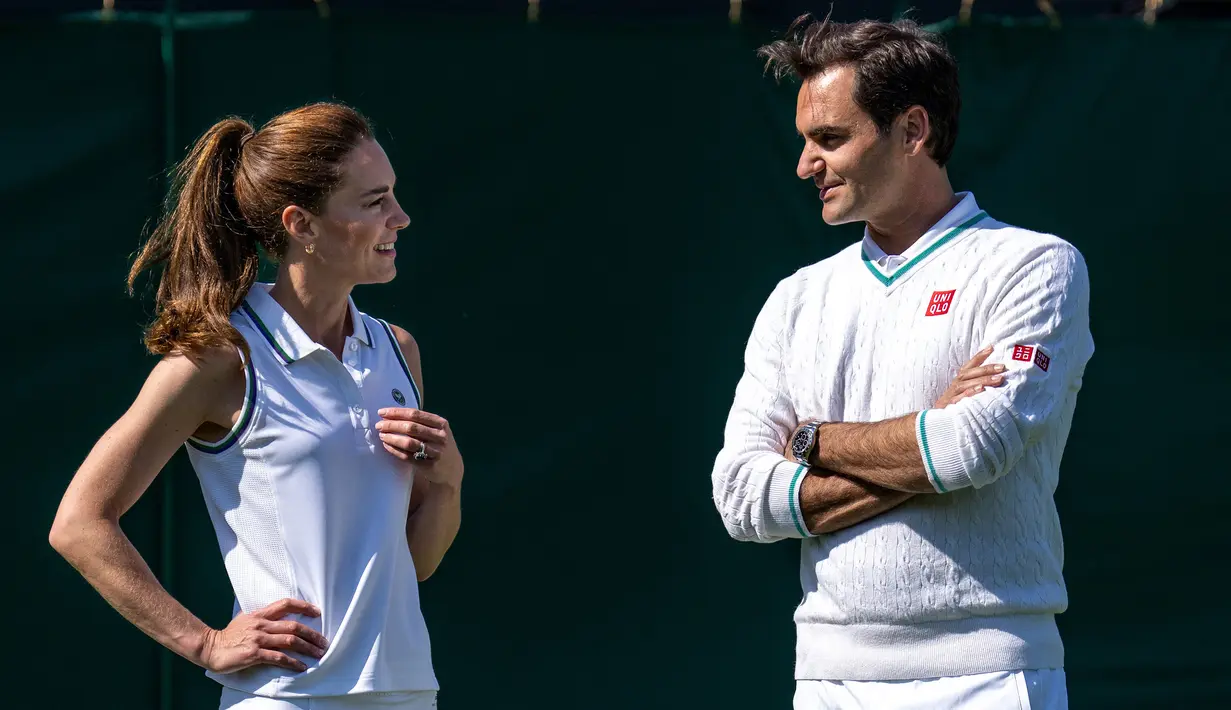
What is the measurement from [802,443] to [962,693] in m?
0.49

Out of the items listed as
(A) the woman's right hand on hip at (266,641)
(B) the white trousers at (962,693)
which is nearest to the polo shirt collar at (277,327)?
(A) the woman's right hand on hip at (266,641)

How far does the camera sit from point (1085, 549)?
383 centimetres

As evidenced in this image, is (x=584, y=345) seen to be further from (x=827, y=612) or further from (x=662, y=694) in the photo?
(x=827, y=612)

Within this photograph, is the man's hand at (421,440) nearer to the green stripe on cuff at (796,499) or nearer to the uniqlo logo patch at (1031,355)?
the green stripe on cuff at (796,499)

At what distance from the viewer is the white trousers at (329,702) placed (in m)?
2.20

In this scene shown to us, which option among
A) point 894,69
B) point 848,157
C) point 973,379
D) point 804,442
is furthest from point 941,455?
point 894,69

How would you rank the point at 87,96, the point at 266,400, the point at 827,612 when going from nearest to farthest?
the point at 266,400, the point at 827,612, the point at 87,96

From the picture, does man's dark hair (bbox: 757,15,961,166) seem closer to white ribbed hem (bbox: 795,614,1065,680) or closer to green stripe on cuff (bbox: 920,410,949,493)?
green stripe on cuff (bbox: 920,410,949,493)

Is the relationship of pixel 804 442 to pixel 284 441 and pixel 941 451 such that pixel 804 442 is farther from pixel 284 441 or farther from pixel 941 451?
pixel 284 441

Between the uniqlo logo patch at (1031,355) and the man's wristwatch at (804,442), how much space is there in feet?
1.18

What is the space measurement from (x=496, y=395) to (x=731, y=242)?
0.77 m

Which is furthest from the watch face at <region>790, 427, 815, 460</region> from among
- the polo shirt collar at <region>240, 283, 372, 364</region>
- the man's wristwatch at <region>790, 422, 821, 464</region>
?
the polo shirt collar at <region>240, 283, 372, 364</region>

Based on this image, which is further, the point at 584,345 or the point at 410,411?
the point at 584,345

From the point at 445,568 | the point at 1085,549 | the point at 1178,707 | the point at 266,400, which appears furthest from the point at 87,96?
the point at 1178,707
